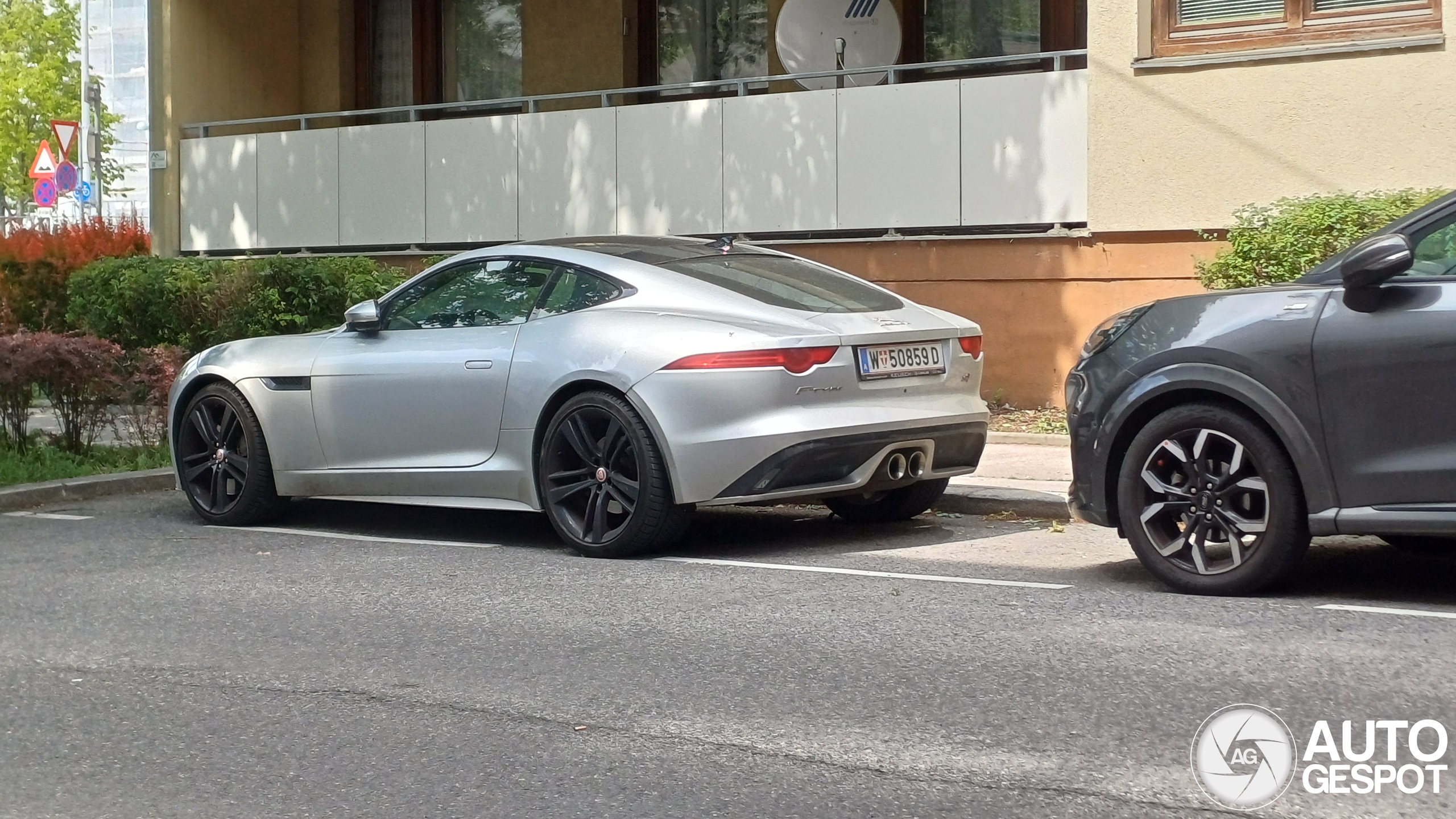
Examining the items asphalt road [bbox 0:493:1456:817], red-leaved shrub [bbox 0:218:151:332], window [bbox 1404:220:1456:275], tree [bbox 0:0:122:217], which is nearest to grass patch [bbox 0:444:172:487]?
asphalt road [bbox 0:493:1456:817]

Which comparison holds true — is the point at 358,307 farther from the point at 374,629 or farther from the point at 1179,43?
the point at 1179,43

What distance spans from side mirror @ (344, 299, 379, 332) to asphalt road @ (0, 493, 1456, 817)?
1275 mm

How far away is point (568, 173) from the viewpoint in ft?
51.6

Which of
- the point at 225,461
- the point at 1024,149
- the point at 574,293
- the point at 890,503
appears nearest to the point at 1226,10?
the point at 1024,149

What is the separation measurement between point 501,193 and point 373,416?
25.6ft

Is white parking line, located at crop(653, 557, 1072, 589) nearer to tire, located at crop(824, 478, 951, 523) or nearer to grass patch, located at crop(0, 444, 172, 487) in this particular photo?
tire, located at crop(824, 478, 951, 523)

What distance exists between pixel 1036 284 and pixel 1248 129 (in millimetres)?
1951

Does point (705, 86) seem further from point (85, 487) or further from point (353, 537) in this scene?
point (353, 537)

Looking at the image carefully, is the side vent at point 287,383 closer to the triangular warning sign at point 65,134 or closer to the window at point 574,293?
the window at point 574,293

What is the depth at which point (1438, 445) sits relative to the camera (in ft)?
19.8

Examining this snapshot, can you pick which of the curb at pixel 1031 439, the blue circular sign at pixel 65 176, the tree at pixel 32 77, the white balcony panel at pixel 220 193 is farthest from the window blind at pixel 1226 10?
the tree at pixel 32 77

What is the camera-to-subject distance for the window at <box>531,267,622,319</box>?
8195 millimetres

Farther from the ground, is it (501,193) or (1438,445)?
(501,193)

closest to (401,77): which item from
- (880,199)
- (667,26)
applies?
(667,26)
